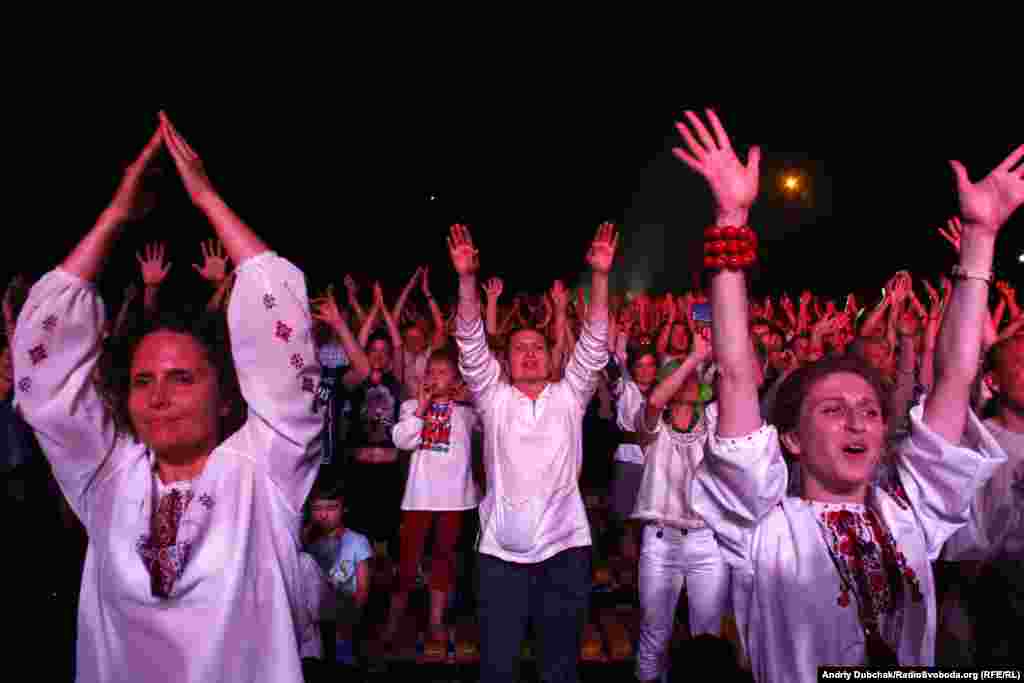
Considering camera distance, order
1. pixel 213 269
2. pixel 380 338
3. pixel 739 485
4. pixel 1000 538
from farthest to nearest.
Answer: pixel 380 338
pixel 213 269
pixel 1000 538
pixel 739 485

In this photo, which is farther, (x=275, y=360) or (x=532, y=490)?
(x=532, y=490)

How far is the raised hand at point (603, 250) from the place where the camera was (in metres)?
3.65

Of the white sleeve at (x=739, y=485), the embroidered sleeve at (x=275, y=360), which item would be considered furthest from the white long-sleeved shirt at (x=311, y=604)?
the white sleeve at (x=739, y=485)

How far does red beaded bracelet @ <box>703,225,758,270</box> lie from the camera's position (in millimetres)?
1726

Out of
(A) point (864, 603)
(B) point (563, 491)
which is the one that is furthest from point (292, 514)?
(B) point (563, 491)

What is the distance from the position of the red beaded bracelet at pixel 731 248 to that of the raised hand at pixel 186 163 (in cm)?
124

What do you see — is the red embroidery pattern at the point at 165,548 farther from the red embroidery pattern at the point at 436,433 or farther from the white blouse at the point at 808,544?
the red embroidery pattern at the point at 436,433

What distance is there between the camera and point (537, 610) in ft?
11.5

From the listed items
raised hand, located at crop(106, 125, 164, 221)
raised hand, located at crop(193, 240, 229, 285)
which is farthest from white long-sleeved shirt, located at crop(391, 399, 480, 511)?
raised hand, located at crop(106, 125, 164, 221)

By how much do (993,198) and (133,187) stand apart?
2201mm

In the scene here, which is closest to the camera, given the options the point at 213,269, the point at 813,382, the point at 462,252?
the point at 813,382

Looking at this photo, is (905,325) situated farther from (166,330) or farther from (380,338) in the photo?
(166,330)

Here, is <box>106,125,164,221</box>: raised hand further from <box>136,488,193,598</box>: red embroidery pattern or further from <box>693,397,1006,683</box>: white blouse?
<box>693,397,1006,683</box>: white blouse

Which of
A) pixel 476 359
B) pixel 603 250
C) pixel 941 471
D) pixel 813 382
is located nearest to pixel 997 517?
pixel 941 471
